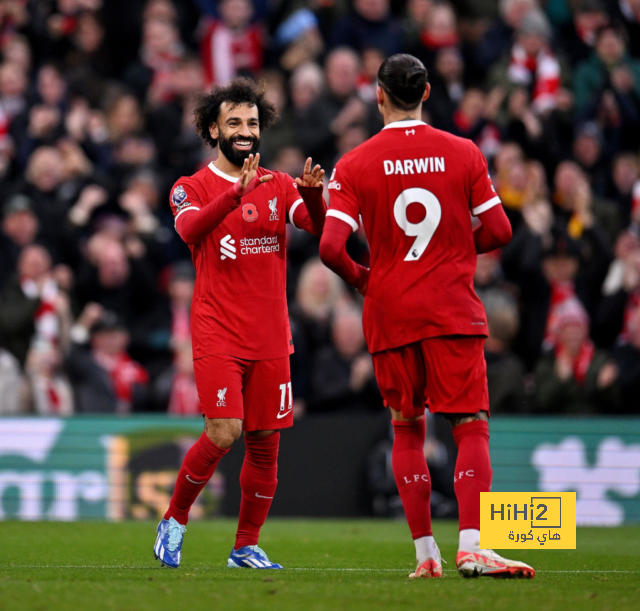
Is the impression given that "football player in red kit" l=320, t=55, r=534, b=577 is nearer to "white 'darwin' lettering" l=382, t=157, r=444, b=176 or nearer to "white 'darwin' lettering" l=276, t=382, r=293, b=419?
"white 'darwin' lettering" l=382, t=157, r=444, b=176

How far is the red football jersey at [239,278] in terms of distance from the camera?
6.58 metres

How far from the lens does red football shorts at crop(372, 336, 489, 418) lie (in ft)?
18.8

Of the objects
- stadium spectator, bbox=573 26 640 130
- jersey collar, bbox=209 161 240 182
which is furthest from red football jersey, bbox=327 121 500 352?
stadium spectator, bbox=573 26 640 130

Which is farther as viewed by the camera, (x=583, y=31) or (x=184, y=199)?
(x=583, y=31)

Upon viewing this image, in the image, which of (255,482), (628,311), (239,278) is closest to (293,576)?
(255,482)

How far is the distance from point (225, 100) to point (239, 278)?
3.57ft

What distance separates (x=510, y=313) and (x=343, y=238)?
604 cm

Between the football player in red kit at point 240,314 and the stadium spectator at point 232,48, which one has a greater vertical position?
the stadium spectator at point 232,48

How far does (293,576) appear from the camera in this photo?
602 centimetres

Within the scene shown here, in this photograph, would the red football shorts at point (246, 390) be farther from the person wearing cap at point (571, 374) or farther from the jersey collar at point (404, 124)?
the person wearing cap at point (571, 374)

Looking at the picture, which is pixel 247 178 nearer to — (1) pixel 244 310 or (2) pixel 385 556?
(1) pixel 244 310

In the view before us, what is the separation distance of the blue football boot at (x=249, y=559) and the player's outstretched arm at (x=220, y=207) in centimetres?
183

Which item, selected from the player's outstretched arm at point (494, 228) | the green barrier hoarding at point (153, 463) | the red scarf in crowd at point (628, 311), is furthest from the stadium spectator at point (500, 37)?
the player's outstretched arm at point (494, 228)

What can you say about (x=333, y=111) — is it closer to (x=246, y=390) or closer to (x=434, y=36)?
(x=434, y=36)
